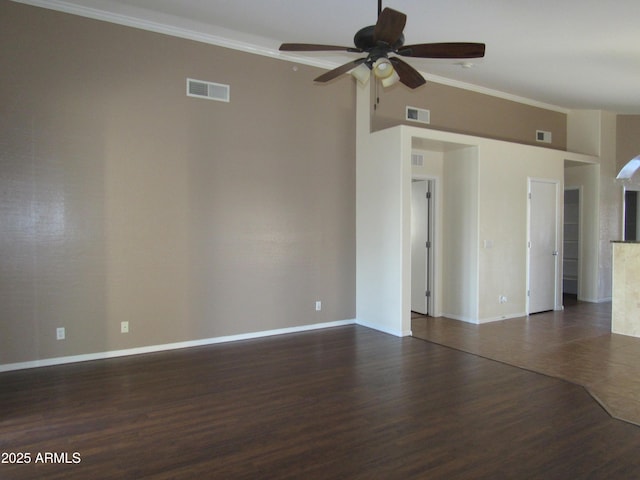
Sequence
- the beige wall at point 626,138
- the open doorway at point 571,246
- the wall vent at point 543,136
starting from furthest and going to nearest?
the open doorway at point 571,246 → the beige wall at point 626,138 → the wall vent at point 543,136

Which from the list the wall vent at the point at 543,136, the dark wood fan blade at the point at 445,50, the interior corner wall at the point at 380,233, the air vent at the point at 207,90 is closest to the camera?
the dark wood fan blade at the point at 445,50

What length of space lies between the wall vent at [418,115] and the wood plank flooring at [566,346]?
304cm

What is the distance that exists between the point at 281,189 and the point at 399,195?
60.3 inches

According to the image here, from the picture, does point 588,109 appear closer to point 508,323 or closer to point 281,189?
point 508,323

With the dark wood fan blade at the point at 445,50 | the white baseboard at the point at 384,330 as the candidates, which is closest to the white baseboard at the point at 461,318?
the white baseboard at the point at 384,330

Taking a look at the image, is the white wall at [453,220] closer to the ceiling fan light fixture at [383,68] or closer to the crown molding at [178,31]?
the crown molding at [178,31]

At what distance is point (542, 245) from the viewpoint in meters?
7.09

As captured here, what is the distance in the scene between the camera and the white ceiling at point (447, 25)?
4.38m

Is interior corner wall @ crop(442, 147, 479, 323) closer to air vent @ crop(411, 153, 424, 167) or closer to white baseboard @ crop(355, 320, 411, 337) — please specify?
air vent @ crop(411, 153, 424, 167)

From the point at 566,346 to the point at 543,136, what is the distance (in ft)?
14.9

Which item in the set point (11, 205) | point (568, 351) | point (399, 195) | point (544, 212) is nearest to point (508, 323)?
point (568, 351)

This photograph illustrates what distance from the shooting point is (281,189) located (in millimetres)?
5688

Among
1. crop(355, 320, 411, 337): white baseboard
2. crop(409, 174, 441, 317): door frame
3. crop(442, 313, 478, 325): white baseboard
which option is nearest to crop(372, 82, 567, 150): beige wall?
crop(409, 174, 441, 317): door frame

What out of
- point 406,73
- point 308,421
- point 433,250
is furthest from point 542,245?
point 308,421
